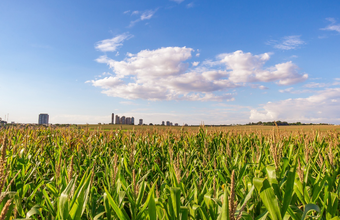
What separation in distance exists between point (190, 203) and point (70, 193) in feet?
3.82

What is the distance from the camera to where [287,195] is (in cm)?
156

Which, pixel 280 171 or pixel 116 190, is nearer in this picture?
pixel 116 190

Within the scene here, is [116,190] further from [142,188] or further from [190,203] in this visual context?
[190,203]

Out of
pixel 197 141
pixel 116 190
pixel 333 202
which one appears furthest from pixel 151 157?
pixel 333 202

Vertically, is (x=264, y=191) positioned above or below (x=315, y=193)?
above

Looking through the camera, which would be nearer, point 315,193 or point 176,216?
point 176,216

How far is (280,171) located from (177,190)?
4.92 ft

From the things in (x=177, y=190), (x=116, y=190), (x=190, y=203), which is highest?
(x=177, y=190)

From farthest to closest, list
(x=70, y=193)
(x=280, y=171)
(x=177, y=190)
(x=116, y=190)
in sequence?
(x=280, y=171)
(x=116, y=190)
(x=70, y=193)
(x=177, y=190)

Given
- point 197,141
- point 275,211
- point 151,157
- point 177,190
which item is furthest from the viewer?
point 197,141

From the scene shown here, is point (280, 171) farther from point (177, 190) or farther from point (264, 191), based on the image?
point (177, 190)

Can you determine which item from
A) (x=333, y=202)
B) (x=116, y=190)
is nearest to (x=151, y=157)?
(x=116, y=190)

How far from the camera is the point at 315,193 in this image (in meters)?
1.95

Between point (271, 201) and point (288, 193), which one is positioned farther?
point (288, 193)
